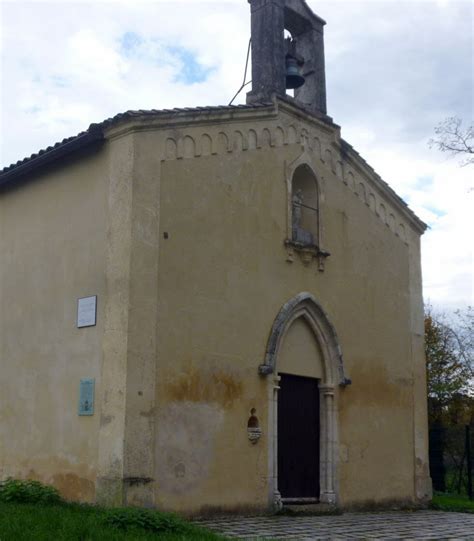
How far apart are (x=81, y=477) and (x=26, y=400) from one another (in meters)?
2.19

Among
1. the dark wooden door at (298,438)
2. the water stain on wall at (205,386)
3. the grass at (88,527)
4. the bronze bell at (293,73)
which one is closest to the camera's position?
the grass at (88,527)

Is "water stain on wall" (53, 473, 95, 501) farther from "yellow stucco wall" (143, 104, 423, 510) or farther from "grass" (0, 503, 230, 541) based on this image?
"grass" (0, 503, 230, 541)

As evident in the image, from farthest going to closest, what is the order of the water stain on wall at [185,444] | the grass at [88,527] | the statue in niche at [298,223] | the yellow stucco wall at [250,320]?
the statue in niche at [298,223], the yellow stucco wall at [250,320], the water stain on wall at [185,444], the grass at [88,527]

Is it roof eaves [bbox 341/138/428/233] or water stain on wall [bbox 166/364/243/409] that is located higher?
roof eaves [bbox 341/138/428/233]

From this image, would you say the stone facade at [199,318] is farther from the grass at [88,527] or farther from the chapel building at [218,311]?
the grass at [88,527]

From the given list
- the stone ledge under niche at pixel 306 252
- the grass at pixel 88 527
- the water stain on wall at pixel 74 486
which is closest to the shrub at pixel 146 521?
the grass at pixel 88 527

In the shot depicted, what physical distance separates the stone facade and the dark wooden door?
7.9 inches

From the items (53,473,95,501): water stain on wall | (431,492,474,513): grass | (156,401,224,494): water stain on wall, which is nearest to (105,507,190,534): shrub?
(156,401,224,494): water stain on wall

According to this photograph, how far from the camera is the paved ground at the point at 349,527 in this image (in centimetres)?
1041

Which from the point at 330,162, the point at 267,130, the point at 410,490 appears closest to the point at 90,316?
the point at 267,130

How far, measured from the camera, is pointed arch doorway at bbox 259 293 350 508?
13.3 metres

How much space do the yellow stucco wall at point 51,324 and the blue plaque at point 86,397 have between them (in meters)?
0.10

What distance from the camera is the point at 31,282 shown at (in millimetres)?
13602

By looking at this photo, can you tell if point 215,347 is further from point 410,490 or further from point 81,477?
point 410,490
